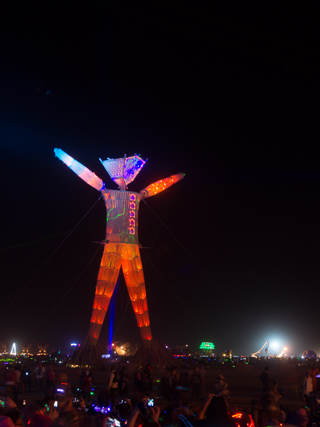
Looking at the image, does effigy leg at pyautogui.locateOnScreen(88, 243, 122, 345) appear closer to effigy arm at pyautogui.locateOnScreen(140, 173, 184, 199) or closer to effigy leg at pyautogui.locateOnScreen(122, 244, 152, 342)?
effigy leg at pyautogui.locateOnScreen(122, 244, 152, 342)

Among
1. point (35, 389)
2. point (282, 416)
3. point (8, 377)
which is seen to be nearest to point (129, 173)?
point (35, 389)

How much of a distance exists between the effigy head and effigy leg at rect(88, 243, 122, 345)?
11.1 feet

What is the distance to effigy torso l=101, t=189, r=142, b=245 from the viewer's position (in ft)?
85.7

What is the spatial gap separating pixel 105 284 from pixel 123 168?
5902 mm

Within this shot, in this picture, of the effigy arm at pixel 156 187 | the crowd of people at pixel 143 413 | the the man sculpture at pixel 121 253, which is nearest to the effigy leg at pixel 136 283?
the the man sculpture at pixel 121 253

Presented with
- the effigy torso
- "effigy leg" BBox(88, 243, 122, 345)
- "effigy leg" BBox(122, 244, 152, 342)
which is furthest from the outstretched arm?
"effigy leg" BBox(122, 244, 152, 342)

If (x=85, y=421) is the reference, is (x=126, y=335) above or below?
→ above

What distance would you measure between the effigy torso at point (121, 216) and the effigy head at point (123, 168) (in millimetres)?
863

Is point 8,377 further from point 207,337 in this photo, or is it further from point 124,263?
point 207,337

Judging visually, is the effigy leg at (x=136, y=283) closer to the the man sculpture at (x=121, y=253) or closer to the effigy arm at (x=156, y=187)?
the the man sculpture at (x=121, y=253)

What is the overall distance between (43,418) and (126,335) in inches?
1777

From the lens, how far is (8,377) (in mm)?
11953

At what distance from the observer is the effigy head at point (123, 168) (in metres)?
26.9

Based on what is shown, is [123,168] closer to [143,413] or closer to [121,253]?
[121,253]
